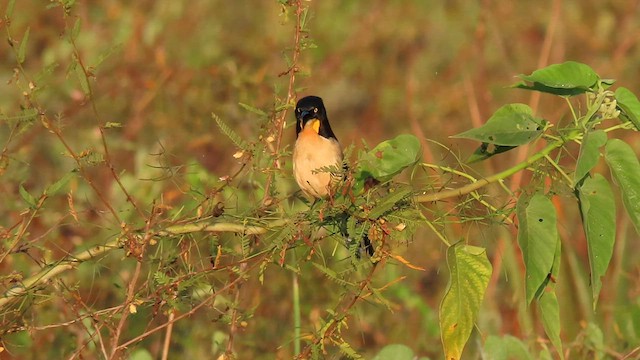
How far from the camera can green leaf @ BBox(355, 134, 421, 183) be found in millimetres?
3160

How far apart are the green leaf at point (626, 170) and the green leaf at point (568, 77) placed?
0.16 m

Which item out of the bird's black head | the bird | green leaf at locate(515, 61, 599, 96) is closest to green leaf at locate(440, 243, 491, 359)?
green leaf at locate(515, 61, 599, 96)

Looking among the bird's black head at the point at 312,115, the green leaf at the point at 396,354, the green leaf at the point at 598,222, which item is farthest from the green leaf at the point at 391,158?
the bird's black head at the point at 312,115

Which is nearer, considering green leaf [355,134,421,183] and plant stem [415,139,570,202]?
plant stem [415,139,570,202]

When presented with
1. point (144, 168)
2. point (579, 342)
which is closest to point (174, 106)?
point (144, 168)

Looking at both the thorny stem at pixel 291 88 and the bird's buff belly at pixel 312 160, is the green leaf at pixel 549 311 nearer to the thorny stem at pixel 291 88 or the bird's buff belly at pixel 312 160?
the thorny stem at pixel 291 88

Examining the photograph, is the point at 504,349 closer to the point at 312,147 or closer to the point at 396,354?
the point at 396,354

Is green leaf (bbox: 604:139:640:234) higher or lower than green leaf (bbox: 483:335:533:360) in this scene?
higher

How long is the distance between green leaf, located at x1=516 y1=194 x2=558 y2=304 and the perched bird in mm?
1640

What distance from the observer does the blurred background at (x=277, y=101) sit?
511 cm

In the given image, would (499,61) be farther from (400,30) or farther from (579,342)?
(579,342)

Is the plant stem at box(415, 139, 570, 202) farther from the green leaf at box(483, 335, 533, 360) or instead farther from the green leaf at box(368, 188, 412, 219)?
the green leaf at box(483, 335, 533, 360)

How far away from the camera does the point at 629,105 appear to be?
9.48 feet

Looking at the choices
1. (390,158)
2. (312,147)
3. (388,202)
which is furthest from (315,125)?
(388,202)
